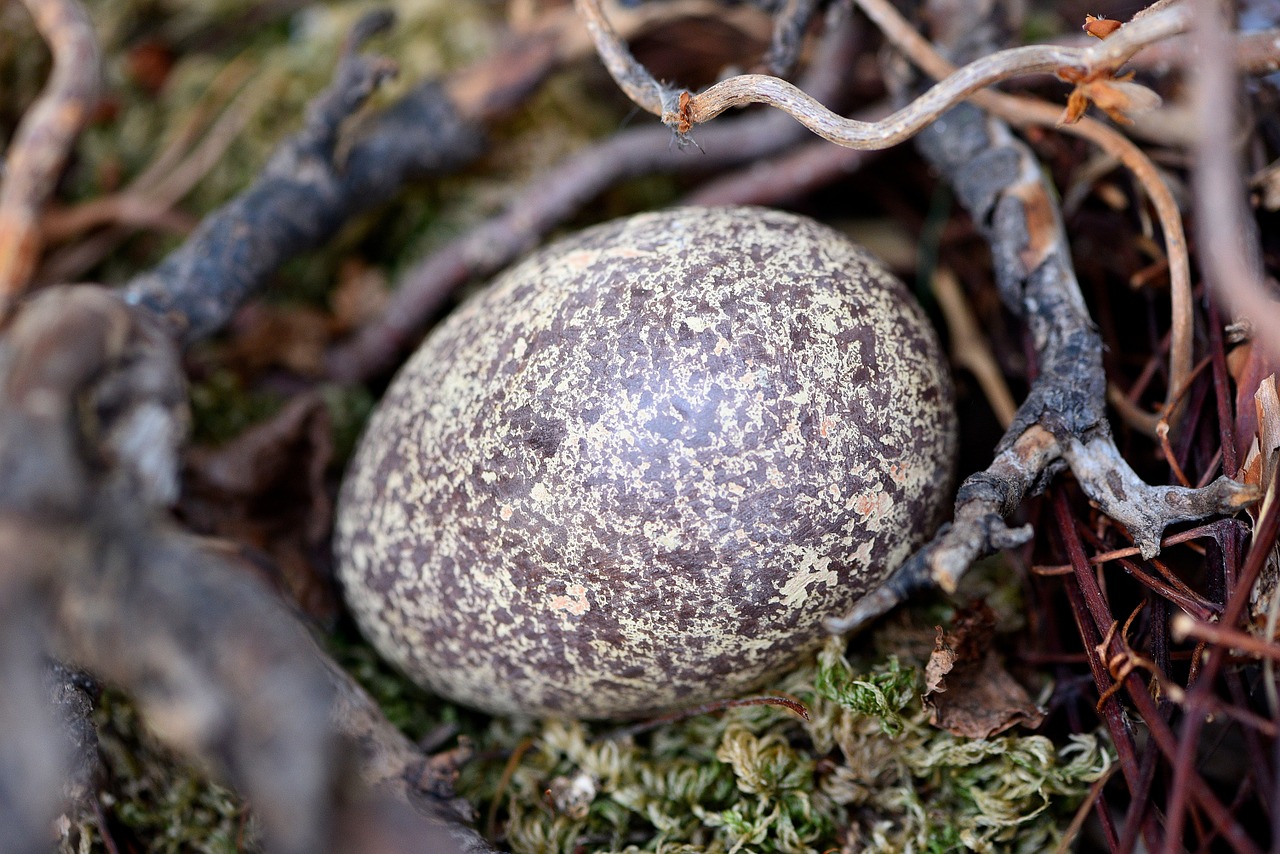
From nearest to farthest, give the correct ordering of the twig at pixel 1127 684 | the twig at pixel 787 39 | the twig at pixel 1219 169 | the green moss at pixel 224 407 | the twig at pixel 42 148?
the twig at pixel 1219 169 < the twig at pixel 1127 684 < the twig at pixel 787 39 < the twig at pixel 42 148 < the green moss at pixel 224 407

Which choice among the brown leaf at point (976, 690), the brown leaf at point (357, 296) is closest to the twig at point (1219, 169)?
the brown leaf at point (976, 690)

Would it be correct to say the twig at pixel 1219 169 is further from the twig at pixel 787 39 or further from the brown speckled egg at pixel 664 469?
the twig at pixel 787 39

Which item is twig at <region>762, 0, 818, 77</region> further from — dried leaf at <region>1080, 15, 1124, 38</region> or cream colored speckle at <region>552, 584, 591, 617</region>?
cream colored speckle at <region>552, 584, 591, 617</region>

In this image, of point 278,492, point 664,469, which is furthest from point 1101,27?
point 278,492

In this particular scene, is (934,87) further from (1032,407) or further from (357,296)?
(357,296)

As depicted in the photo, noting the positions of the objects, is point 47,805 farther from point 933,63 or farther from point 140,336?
point 933,63

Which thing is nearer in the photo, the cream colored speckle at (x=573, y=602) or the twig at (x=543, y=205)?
the cream colored speckle at (x=573, y=602)
